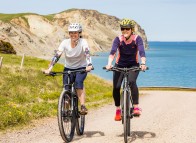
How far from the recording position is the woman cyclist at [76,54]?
9.66 meters

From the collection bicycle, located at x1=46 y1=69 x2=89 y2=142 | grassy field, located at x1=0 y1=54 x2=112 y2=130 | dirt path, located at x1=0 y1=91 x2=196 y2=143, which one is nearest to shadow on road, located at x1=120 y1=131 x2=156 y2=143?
dirt path, located at x1=0 y1=91 x2=196 y2=143

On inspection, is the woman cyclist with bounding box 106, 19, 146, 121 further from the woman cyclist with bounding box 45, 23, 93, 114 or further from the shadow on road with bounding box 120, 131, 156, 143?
the shadow on road with bounding box 120, 131, 156, 143

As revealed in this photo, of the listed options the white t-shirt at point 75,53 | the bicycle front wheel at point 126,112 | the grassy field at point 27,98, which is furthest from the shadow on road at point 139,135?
the grassy field at point 27,98

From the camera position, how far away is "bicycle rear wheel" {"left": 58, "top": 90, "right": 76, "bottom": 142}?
8820 millimetres

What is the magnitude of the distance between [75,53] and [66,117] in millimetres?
1564

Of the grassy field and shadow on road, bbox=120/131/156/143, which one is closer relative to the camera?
shadow on road, bbox=120/131/156/143

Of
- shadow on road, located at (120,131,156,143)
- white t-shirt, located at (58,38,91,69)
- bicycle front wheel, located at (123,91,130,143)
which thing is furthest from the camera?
shadow on road, located at (120,131,156,143)

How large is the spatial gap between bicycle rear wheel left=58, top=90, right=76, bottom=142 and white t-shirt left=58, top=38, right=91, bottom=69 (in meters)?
0.88

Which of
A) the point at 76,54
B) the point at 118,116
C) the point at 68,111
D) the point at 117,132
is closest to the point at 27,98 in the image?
the point at 117,132

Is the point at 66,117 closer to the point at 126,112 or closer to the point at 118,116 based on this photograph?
the point at 126,112

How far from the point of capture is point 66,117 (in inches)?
364

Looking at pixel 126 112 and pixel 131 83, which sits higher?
Result: pixel 131 83

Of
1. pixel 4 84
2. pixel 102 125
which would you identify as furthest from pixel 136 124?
pixel 4 84

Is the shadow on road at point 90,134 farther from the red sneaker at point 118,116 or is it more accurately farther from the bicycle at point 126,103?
the bicycle at point 126,103
